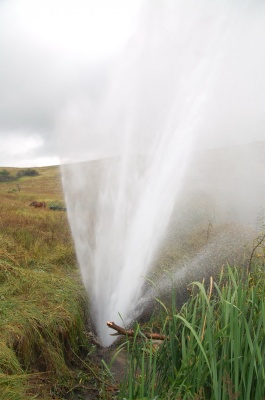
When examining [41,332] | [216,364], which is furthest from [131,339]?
[216,364]

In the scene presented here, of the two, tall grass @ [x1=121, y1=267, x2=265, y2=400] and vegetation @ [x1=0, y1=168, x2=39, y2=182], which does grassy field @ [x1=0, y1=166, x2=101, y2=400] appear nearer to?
tall grass @ [x1=121, y1=267, x2=265, y2=400]

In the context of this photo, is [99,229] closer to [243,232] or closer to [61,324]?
[61,324]

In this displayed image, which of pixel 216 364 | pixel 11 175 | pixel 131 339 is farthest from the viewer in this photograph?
pixel 11 175

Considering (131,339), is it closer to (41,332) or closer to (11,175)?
(41,332)

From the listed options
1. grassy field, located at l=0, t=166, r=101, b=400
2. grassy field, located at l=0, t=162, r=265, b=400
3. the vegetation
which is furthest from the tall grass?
the vegetation

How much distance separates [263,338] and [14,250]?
548 cm

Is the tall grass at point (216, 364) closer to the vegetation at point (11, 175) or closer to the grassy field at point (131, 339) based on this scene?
the grassy field at point (131, 339)

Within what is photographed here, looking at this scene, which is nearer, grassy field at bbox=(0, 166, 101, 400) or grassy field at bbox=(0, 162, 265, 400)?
grassy field at bbox=(0, 162, 265, 400)

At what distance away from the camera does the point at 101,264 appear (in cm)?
640

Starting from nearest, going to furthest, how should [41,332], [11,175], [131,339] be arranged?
[41,332]
[131,339]
[11,175]

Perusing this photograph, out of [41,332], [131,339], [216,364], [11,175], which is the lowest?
[131,339]

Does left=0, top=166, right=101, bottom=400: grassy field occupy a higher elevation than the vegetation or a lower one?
lower

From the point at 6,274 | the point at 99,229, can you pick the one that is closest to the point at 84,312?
the point at 6,274

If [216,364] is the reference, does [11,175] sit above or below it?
above
